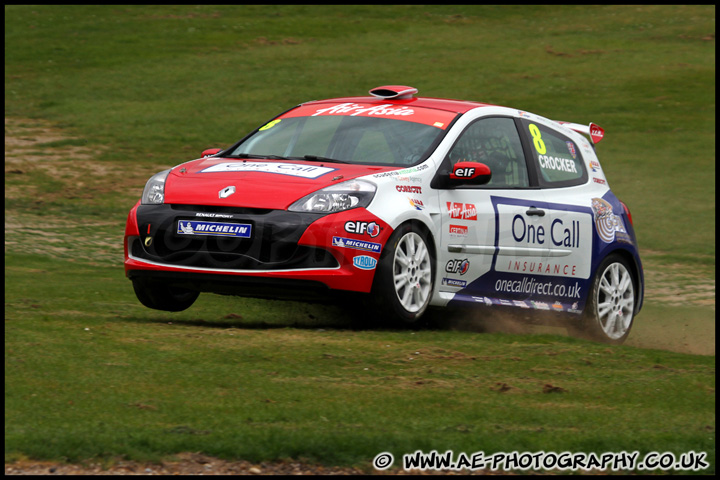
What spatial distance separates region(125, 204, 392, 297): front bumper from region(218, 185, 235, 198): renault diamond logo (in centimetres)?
10

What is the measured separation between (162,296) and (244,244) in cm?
116

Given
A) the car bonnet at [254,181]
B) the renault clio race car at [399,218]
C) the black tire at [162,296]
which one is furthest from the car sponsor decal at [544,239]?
the black tire at [162,296]

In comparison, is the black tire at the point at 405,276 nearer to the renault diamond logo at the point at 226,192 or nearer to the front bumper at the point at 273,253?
the front bumper at the point at 273,253

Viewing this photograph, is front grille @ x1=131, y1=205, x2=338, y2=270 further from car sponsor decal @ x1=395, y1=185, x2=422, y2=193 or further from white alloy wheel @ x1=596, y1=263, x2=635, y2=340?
white alloy wheel @ x1=596, y1=263, x2=635, y2=340

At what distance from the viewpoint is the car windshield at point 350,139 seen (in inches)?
328

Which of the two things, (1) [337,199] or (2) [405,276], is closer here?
(1) [337,199]

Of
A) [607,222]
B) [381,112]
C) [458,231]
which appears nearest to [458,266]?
[458,231]

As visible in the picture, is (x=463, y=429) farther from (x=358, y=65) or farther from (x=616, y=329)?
(x=358, y=65)

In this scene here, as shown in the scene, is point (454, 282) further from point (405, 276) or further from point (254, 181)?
point (254, 181)

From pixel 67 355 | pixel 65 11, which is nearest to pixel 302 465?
pixel 67 355

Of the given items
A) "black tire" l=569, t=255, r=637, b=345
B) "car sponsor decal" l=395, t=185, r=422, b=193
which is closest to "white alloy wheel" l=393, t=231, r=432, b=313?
"car sponsor decal" l=395, t=185, r=422, b=193

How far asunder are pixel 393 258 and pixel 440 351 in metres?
0.78

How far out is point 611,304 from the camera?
9523mm

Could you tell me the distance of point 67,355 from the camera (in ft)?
20.5
